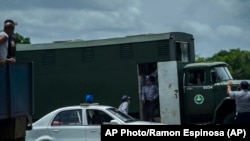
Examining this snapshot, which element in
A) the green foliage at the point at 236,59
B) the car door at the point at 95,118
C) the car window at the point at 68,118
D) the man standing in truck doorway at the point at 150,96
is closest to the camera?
the car door at the point at 95,118

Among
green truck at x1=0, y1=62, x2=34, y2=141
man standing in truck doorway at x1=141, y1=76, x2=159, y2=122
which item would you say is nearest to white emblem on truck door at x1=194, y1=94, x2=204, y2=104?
man standing in truck doorway at x1=141, y1=76, x2=159, y2=122

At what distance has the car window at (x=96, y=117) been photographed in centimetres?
1433

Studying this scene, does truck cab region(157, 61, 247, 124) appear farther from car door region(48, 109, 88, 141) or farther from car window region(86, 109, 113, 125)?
car door region(48, 109, 88, 141)

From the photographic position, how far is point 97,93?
20422 millimetres

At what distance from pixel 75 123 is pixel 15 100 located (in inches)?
203

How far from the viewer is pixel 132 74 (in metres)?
19.8

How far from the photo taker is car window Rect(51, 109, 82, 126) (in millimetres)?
14328

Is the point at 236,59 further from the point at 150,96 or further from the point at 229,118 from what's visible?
the point at 229,118

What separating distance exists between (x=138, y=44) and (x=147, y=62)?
26.8 inches

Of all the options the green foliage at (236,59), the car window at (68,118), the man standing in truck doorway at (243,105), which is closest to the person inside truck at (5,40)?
the car window at (68,118)

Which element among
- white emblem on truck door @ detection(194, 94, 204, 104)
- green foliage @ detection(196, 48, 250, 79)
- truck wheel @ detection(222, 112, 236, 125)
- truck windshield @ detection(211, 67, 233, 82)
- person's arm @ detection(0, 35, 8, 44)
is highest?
green foliage @ detection(196, 48, 250, 79)

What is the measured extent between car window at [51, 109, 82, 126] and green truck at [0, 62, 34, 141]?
172 inches

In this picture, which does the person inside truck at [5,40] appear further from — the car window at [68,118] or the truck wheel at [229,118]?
the truck wheel at [229,118]

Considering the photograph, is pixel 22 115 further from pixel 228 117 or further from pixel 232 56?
pixel 232 56
